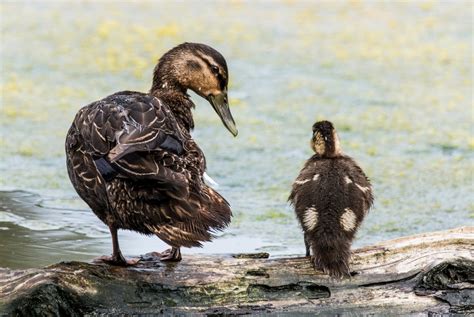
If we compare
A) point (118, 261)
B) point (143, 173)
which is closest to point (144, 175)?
point (143, 173)

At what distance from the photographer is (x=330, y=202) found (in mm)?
5039

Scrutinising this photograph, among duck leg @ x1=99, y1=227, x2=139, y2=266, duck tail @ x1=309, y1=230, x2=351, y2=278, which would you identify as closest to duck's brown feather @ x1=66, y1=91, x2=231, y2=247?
duck leg @ x1=99, y1=227, x2=139, y2=266

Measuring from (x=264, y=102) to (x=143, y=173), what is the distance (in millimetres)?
5544

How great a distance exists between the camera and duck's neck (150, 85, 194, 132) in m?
5.66

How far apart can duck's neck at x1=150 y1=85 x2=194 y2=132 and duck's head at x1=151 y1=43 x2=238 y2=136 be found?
5cm

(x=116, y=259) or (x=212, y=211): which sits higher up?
(x=212, y=211)

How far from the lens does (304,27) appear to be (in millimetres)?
12719

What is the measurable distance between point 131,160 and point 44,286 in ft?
2.23

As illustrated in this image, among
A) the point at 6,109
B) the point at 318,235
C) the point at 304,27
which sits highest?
the point at 304,27

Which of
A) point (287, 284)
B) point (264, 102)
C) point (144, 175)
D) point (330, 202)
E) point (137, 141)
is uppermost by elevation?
point (264, 102)

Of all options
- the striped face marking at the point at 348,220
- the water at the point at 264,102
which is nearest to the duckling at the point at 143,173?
the striped face marking at the point at 348,220

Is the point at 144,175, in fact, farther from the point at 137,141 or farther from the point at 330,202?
the point at 330,202

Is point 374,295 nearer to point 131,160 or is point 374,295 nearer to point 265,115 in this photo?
point 131,160

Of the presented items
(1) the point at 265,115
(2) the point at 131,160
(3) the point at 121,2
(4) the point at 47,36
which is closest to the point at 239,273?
(2) the point at 131,160
